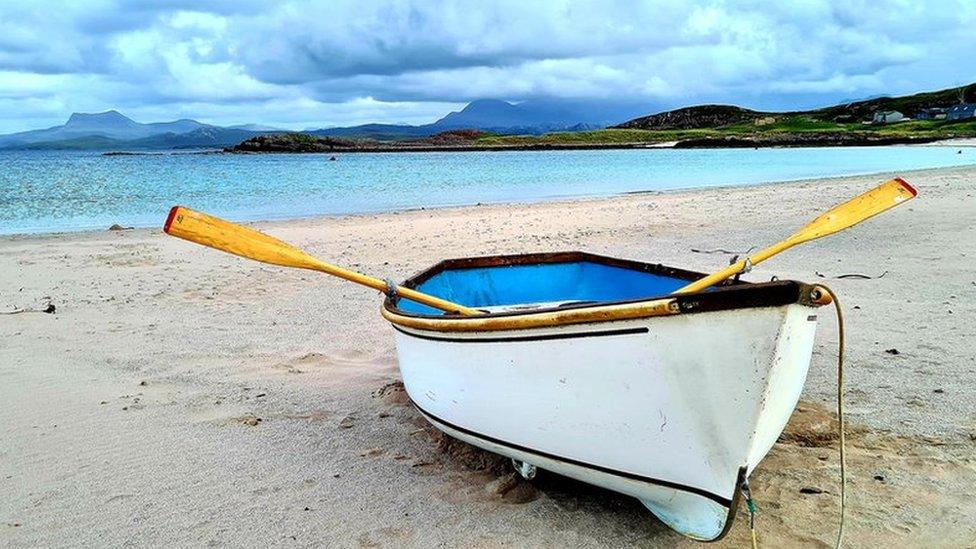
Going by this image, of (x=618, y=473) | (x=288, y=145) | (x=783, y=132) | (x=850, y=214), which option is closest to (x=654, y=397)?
(x=618, y=473)

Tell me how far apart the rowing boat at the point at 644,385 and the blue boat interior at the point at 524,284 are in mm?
1633

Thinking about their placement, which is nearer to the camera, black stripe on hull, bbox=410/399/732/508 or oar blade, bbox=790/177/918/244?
black stripe on hull, bbox=410/399/732/508

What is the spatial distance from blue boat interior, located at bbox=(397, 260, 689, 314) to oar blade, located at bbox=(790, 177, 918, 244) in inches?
73.9

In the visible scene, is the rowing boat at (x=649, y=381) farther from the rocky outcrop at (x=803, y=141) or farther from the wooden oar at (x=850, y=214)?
the rocky outcrop at (x=803, y=141)

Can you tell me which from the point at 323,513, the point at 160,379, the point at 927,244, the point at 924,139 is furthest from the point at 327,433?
the point at 924,139

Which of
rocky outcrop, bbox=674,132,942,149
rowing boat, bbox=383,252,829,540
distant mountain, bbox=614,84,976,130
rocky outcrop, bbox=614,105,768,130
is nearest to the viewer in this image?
rowing boat, bbox=383,252,829,540

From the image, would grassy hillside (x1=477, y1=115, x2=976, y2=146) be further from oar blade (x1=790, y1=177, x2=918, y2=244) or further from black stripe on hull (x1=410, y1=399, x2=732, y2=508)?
black stripe on hull (x1=410, y1=399, x2=732, y2=508)

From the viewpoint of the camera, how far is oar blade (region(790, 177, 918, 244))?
10.5 ft

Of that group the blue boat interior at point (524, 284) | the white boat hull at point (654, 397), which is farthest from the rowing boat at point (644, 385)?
the blue boat interior at point (524, 284)

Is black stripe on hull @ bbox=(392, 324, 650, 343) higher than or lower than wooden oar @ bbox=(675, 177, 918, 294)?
lower

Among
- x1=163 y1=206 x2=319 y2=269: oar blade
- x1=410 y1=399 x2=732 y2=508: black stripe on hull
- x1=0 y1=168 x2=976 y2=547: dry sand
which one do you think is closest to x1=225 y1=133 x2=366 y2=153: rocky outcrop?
x1=0 y1=168 x2=976 y2=547: dry sand

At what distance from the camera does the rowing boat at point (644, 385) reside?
2477mm

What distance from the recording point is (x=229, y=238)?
157 inches

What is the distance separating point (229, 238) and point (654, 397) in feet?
8.48
